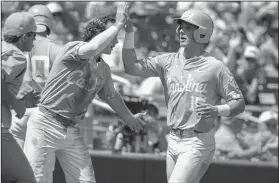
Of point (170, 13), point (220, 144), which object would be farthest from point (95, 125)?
point (170, 13)

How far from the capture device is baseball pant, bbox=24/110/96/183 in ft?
22.6

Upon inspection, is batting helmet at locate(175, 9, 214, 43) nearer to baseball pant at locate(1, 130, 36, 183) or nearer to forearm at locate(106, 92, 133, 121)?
forearm at locate(106, 92, 133, 121)

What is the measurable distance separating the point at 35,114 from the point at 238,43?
810 cm

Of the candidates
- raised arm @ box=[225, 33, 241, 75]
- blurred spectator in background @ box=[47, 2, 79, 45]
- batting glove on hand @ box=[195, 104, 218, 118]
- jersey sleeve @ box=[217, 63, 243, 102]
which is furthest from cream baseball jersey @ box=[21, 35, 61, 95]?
blurred spectator in background @ box=[47, 2, 79, 45]

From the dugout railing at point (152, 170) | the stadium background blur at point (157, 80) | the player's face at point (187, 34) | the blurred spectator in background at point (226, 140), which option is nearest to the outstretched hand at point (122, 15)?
the player's face at point (187, 34)

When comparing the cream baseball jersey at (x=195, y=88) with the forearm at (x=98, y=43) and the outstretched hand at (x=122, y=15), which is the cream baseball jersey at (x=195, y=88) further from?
the forearm at (x=98, y=43)

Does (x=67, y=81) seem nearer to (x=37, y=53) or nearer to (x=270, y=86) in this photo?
(x=37, y=53)

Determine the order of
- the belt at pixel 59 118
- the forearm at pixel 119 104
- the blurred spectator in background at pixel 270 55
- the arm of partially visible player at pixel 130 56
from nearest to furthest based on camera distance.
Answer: the belt at pixel 59 118
the arm of partially visible player at pixel 130 56
the forearm at pixel 119 104
the blurred spectator in background at pixel 270 55

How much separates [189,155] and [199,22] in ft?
4.13

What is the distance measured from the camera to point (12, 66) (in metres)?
6.11

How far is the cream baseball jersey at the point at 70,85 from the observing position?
22.3 feet

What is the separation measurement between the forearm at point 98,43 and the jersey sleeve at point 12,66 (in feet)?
1.87

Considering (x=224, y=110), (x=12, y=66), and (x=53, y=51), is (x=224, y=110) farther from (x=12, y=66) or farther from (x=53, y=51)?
(x=53, y=51)

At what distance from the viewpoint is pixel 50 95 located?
686 cm
